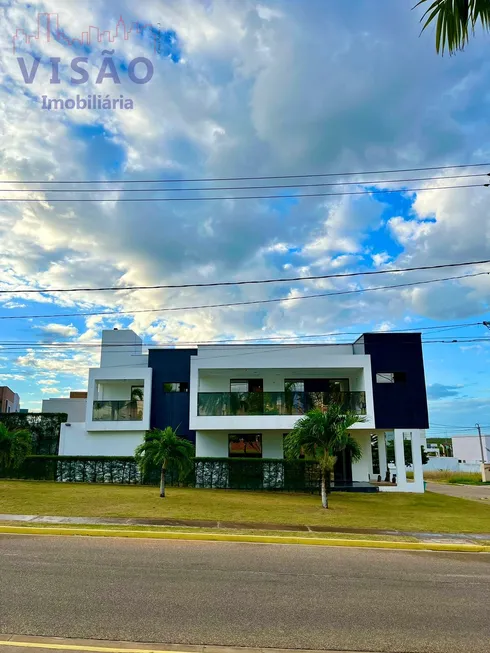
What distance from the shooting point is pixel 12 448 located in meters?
19.9

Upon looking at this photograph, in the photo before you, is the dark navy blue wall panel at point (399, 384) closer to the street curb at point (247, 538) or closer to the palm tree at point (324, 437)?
the palm tree at point (324, 437)

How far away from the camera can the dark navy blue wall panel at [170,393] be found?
26562mm

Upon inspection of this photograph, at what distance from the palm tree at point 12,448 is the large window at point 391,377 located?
16.4 m

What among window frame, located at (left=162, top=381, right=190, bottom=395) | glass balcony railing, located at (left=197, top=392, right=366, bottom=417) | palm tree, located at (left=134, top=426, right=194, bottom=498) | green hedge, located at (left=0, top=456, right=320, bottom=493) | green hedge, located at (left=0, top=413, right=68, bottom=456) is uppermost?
window frame, located at (left=162, top=381, right=190, bottom=395)

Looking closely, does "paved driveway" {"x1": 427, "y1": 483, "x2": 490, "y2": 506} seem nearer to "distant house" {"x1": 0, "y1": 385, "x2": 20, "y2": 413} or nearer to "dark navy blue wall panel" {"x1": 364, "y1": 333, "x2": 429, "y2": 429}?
"dark navy blue wall panel" {"x1": 364, "y1": 333, "x2": 429, "y2": 429}

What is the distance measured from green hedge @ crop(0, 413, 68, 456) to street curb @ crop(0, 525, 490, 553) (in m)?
19.2

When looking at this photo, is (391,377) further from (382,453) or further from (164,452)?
(164,452)

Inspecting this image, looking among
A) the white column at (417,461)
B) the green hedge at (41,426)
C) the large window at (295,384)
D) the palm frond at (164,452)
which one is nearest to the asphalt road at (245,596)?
the palm frond at (164,452)

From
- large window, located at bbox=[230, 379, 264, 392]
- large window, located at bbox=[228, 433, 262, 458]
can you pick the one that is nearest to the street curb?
large window, located at bbox=[228, 433, 262, 458]

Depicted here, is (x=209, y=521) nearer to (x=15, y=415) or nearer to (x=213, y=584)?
(x=213, y=584)

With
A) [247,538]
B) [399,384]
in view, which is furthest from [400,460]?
[247,538]

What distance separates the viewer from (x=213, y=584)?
23.9 ft

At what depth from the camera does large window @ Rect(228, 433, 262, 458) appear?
25875 millimetres

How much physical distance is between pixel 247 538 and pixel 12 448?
505 inches
